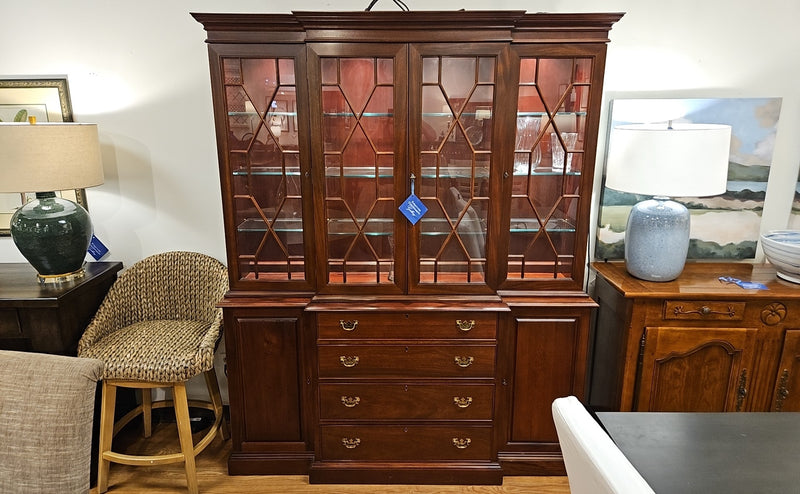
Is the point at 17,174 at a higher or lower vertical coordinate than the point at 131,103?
lower

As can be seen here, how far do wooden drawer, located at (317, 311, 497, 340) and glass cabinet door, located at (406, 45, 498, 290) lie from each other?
15 cm

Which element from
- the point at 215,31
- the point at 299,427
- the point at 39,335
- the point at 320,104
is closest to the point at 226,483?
the point at 299,427

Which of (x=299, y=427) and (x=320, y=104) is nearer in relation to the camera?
(x=320, y=104)

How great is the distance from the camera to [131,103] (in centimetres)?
250

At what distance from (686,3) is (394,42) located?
146 centimetres

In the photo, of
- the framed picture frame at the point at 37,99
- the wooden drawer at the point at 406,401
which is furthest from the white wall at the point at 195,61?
the wooden drawer at the point at 406,401

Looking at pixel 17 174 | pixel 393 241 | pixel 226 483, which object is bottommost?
pixel 226 483

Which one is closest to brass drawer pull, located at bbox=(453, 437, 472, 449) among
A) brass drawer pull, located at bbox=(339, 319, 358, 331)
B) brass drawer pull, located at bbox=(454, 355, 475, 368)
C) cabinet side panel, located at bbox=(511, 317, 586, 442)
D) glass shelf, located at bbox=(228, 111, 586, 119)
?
cabinet side panel, located at bbox=(511, 317, 586, 442)

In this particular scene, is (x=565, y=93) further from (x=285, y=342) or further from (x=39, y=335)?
(x=39, y=335)

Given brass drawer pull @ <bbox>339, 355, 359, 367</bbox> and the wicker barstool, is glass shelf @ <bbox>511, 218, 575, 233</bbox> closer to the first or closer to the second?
brass drawer pull @ <bbox>339, 355, 359, 367</bbox>

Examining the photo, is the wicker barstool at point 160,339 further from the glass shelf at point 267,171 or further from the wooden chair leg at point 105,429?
the glass shelf at point 267,171

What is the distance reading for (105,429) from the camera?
2.21 m

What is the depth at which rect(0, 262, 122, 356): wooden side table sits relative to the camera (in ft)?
7.02

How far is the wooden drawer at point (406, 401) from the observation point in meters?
2.23
